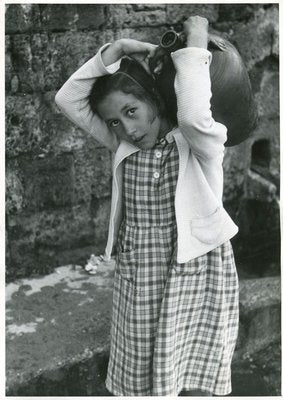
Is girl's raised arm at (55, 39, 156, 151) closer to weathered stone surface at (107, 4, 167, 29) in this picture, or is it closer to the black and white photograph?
the black and white photograph

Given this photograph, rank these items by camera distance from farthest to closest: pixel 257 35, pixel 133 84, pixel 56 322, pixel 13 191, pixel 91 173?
1. pixel 257 35
2. pixel 91 173
3. pixel 13 191
4. pixel 56 322
5. pixel 133 84

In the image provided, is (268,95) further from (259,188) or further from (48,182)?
(48,182)

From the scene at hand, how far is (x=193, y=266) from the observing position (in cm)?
230

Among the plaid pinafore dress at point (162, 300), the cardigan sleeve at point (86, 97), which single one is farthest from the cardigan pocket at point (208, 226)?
the cardigan sleeve at point (86, 97)

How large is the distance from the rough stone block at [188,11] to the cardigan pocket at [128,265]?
6.01ft

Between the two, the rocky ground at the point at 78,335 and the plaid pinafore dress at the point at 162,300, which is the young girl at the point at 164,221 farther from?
the rocky ground at the point at 78,335

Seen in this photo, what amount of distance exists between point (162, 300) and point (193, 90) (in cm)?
85

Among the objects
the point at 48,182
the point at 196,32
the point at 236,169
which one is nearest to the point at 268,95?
the point at 236,169

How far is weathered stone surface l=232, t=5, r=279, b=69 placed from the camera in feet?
12.6

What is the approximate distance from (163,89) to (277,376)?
213 centimetres

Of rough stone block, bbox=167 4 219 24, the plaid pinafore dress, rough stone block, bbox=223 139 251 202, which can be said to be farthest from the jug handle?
rough stone block, bbox=223 139 251 202

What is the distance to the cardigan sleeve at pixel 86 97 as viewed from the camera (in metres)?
2.16

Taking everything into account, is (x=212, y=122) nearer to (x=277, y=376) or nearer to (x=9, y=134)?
(x=9, y=134)

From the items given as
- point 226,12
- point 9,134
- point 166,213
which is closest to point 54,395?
point 166,213
